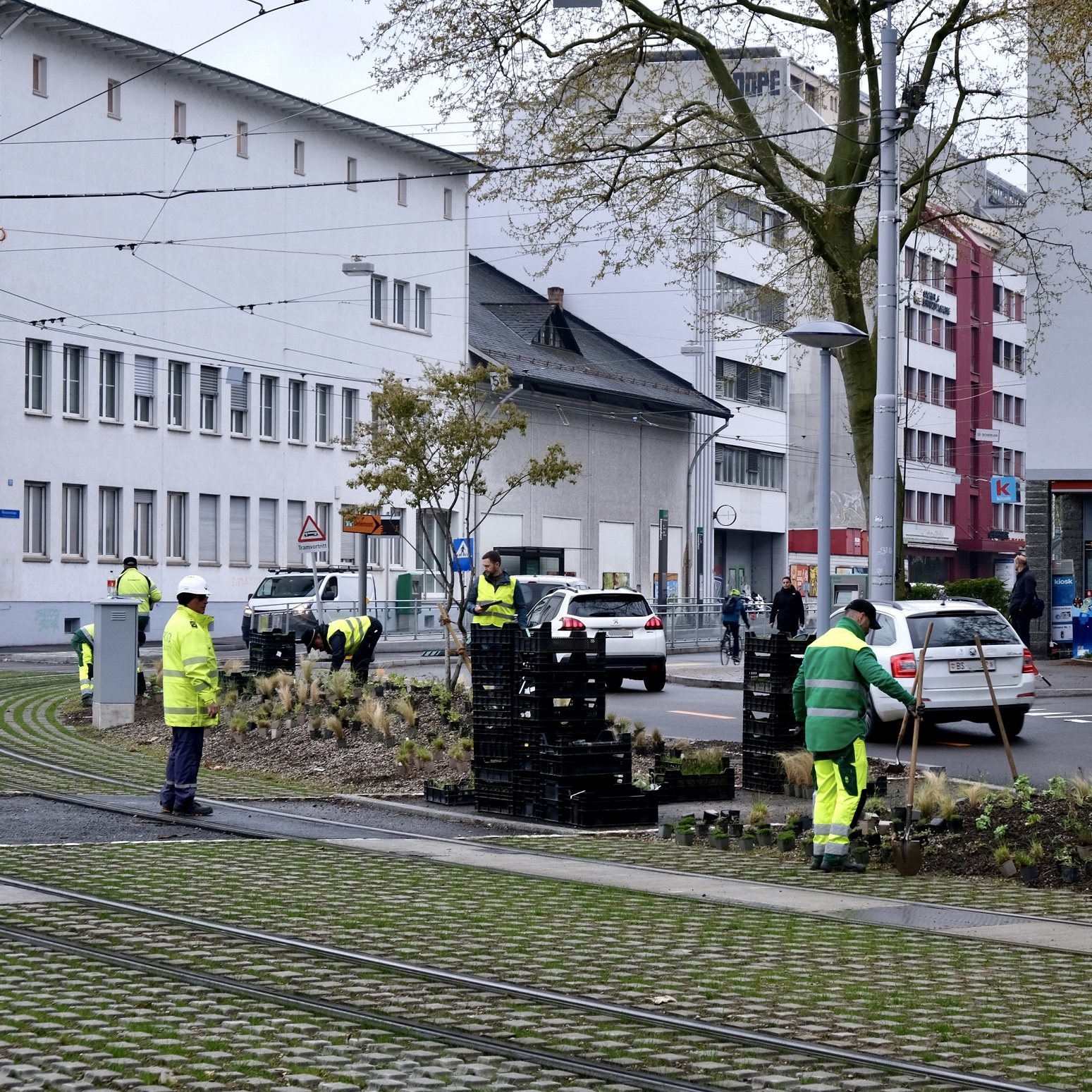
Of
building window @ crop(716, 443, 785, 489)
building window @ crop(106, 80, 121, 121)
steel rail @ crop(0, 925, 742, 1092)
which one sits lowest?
steel rail @ crop(0, 925, 742, 1092)

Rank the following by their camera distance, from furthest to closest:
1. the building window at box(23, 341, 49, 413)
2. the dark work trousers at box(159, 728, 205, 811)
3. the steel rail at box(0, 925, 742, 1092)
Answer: the building window at box(23, 341, 49, 413) → the dark work trousers at box(159, 728, 205, 811) → the steel rail at box(0, 925, 742, 1092)

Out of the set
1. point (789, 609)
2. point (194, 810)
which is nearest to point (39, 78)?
point (789, 609)

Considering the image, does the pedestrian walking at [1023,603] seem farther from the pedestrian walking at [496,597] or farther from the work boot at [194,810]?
the work boot at [194,810]

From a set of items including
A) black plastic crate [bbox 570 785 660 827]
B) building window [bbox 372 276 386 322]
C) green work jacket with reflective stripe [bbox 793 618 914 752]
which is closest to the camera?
green work jacket with reflective stripe [bbox 793 618 914 752]

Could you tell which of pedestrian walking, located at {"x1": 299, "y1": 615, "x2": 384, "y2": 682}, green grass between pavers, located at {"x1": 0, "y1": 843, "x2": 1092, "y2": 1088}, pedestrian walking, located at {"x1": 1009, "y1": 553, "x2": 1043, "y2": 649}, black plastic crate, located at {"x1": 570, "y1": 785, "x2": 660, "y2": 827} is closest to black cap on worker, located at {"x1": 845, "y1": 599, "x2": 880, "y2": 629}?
black plastic crate, located at {"x1": 570, "y1": 785, "x2": 660, "y2": 827}

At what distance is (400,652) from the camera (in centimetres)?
4519

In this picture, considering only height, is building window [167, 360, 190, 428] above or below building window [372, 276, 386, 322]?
below

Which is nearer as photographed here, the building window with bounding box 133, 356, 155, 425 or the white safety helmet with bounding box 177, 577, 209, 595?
the white safety helmet with bounding box 177, 577, 209, 595

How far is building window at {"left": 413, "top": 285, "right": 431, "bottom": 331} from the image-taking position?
6216 cm

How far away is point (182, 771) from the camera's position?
570 inches

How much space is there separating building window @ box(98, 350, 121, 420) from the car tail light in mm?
33247

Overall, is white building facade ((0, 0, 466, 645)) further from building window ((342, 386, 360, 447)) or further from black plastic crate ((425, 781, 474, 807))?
black plastic crate ((425, 781, 474, 807))

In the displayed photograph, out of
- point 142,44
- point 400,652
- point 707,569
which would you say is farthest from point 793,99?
point 400,652

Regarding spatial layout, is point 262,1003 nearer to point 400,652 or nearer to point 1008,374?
point 400,652
